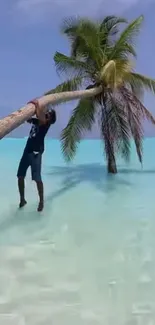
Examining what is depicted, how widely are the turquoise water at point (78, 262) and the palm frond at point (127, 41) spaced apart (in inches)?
239

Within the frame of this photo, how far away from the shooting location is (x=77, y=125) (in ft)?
54.7

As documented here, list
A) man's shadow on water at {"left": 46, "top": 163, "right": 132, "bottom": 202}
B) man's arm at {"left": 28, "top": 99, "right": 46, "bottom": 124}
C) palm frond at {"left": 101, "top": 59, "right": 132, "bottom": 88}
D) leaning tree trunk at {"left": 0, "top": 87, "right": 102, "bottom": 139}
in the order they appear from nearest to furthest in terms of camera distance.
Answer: leaning tree trunk at {"left": 0, "top": 87, "right": 102, "bottom": 139}, man's arm at {"left": 28, "top": 99, "right": 46, "bottom": 124}, man's shadow on water at {"left": 46, "top": 163, "right": 132, "bottom": 202}, palm frond at {"left": 101, "top": 59, "right": 132, "bottom": 88}

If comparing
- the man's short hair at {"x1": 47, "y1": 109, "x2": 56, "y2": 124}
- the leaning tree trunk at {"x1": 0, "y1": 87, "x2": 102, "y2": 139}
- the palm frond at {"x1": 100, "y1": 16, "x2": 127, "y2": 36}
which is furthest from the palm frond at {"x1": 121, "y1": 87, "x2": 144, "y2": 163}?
the man's short hair at {"x1": 47, "y1": 109, "x2": 56, "y2": 124}

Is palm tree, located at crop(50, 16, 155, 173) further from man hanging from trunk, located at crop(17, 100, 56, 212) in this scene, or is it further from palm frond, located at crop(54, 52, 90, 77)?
man hanging from trunk, located at crop(17, 100, 56, 212)

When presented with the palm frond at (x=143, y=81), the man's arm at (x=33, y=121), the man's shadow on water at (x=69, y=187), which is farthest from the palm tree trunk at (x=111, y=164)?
the man's arm at (x=33, y=121)

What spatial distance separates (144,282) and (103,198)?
6.73 m

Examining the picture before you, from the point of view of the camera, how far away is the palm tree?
1564 cm

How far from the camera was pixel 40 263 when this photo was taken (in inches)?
237

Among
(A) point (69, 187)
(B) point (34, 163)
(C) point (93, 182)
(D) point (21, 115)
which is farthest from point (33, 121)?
(C) point (93, 182)

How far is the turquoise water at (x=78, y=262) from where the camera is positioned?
448cm

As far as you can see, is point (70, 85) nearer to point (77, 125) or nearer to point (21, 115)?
point (77, 125)

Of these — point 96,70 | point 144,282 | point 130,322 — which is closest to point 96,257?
point 144,282

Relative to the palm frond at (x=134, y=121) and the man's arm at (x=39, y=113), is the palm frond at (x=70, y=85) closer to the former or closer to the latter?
the palm frond at (x=134, y=121)

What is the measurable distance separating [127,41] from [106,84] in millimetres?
1777
